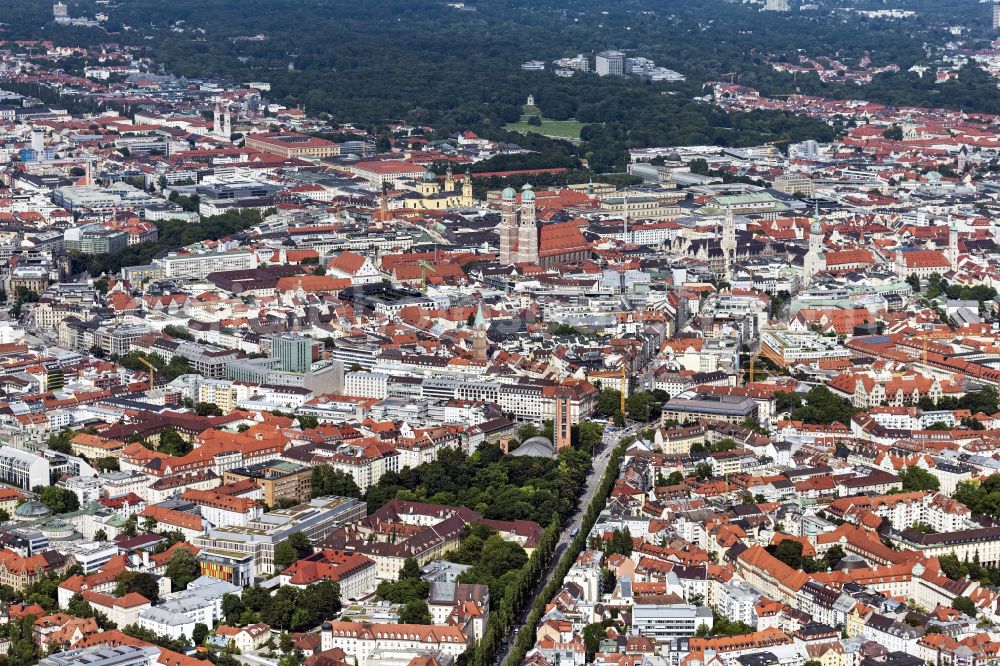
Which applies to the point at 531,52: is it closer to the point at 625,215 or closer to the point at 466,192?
the point at 466,192

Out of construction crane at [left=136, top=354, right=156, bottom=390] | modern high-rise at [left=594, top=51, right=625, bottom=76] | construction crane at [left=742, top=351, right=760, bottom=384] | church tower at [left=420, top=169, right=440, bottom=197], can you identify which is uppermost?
modern high-rise at [left=594, top=51, right=625, bottom=76]

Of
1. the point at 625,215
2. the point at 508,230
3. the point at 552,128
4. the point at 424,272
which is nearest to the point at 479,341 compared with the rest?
the point at 424,272

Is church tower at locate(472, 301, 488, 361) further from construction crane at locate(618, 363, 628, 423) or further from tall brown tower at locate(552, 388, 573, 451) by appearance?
tall brown tower at locate(552, 388, 573, 451)

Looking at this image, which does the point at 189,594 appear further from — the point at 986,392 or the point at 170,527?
the point at 986,392

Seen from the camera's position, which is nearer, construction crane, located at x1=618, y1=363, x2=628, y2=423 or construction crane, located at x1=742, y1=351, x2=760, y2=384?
construction crane, located at x1=618, y1=363, x2=628, y2=423

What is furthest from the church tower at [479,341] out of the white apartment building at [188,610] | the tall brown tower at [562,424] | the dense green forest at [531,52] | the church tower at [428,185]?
the dense green forest at [531,52]

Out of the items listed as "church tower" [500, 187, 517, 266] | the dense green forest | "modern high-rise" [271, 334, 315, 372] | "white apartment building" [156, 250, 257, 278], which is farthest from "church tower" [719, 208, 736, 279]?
the dense green forest

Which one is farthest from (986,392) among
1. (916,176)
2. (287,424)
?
(916,176)
